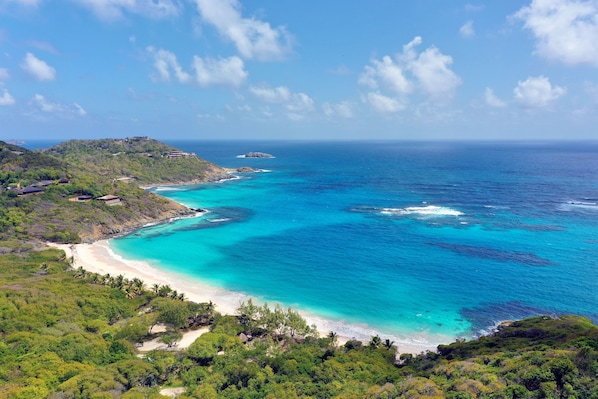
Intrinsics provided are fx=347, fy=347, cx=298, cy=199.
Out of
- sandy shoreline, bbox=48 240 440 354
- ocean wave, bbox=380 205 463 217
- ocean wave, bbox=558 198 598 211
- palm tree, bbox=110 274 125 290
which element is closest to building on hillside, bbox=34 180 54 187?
sandy shoreline, bbox=48 240 440 354

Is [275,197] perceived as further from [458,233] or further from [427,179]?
[427,179]

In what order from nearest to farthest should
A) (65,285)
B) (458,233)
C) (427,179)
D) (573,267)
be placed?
1. (65,285)
2. (573,267)
3. (458,233)
4. (427,179)

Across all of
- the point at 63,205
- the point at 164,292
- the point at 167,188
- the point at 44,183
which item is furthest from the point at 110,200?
the point at 164,292

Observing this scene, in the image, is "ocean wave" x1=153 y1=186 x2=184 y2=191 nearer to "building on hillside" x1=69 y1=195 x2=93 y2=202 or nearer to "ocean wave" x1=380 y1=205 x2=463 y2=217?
"building on hillside" x1=69 y1=195 x2=93 y2=202

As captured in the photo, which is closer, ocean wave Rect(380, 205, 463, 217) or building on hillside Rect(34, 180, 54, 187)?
building on hillside Rect(34, 180, 54, 187)

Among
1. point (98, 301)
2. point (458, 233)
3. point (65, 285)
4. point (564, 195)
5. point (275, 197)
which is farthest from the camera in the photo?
point (275, 197)

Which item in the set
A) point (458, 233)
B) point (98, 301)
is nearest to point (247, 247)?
point (98, 301)

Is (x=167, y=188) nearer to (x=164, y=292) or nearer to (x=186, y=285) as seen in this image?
(x=186, y=285)
